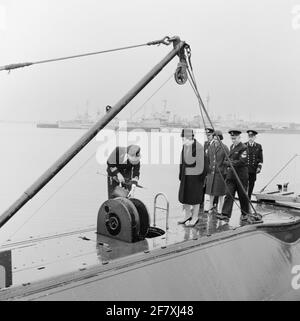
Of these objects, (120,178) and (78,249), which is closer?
(78,249)

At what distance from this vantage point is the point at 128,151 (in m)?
6.52

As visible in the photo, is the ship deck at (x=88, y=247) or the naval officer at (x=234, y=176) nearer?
the ship deck at (x=88, y=247)

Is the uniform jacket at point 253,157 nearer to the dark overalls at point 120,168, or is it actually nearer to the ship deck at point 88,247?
the ship deck at point 88,247

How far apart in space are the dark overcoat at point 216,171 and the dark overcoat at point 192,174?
137 cm

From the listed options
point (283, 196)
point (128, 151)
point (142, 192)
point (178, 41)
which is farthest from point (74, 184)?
point (178, 41)

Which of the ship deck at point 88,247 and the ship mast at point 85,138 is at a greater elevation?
the ship mast at point 85,138

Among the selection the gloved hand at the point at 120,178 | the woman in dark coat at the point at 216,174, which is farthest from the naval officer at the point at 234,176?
the gloved hand at the point at 120,178

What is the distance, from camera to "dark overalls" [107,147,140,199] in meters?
6.47

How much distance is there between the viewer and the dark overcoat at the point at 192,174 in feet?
22.5

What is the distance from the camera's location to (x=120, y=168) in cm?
656

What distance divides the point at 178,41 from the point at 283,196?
5193 millimetres

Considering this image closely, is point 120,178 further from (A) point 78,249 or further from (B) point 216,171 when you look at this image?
(B) point 216,171

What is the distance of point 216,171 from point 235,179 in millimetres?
529

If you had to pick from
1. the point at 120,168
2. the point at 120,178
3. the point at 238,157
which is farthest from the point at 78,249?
the point at 238,157
